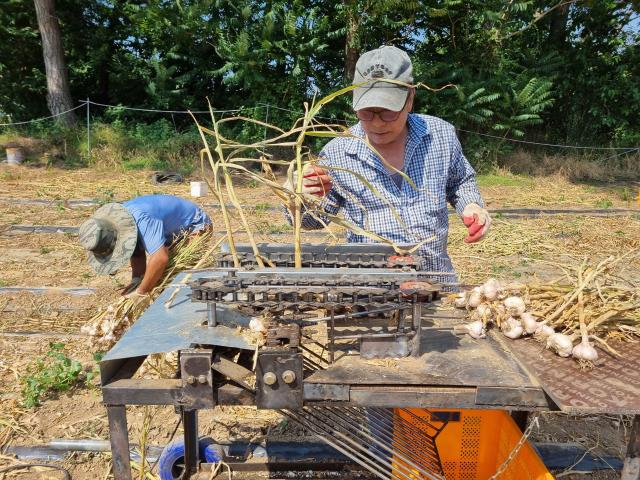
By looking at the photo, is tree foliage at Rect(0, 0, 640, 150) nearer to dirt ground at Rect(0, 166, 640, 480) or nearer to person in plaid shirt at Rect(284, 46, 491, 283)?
dirt ground at Rect(0, 166, 640, 480)

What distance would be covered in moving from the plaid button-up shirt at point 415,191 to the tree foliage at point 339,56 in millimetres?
11588

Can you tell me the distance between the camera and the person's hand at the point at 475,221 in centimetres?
206

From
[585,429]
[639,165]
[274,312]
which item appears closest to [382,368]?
[274,312]

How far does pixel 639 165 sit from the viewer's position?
14.1 metres

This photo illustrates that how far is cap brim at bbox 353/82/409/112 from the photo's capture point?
6.38ft

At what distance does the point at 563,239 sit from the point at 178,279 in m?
6.86

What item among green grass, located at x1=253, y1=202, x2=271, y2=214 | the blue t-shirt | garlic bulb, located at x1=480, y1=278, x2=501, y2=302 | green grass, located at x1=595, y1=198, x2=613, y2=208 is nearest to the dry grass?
green grass, located at x1=595, y1=198, x2=613, y2=208

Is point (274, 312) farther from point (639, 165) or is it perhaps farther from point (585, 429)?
point (639, 165)

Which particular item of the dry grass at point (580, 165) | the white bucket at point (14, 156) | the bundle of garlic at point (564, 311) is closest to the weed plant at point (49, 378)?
the bundle of garlic at point (564, 311)

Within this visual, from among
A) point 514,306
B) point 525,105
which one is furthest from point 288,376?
point 525,105

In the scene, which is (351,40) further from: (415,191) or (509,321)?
(509,321)

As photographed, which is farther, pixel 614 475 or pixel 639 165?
pixel 639 165

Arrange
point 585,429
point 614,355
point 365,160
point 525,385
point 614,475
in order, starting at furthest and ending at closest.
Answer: point 585,429 < point 614,475 < point 365,160 < point 614,355 < point 525,385

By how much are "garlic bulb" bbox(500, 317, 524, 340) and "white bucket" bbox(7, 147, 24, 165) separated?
530 inches
